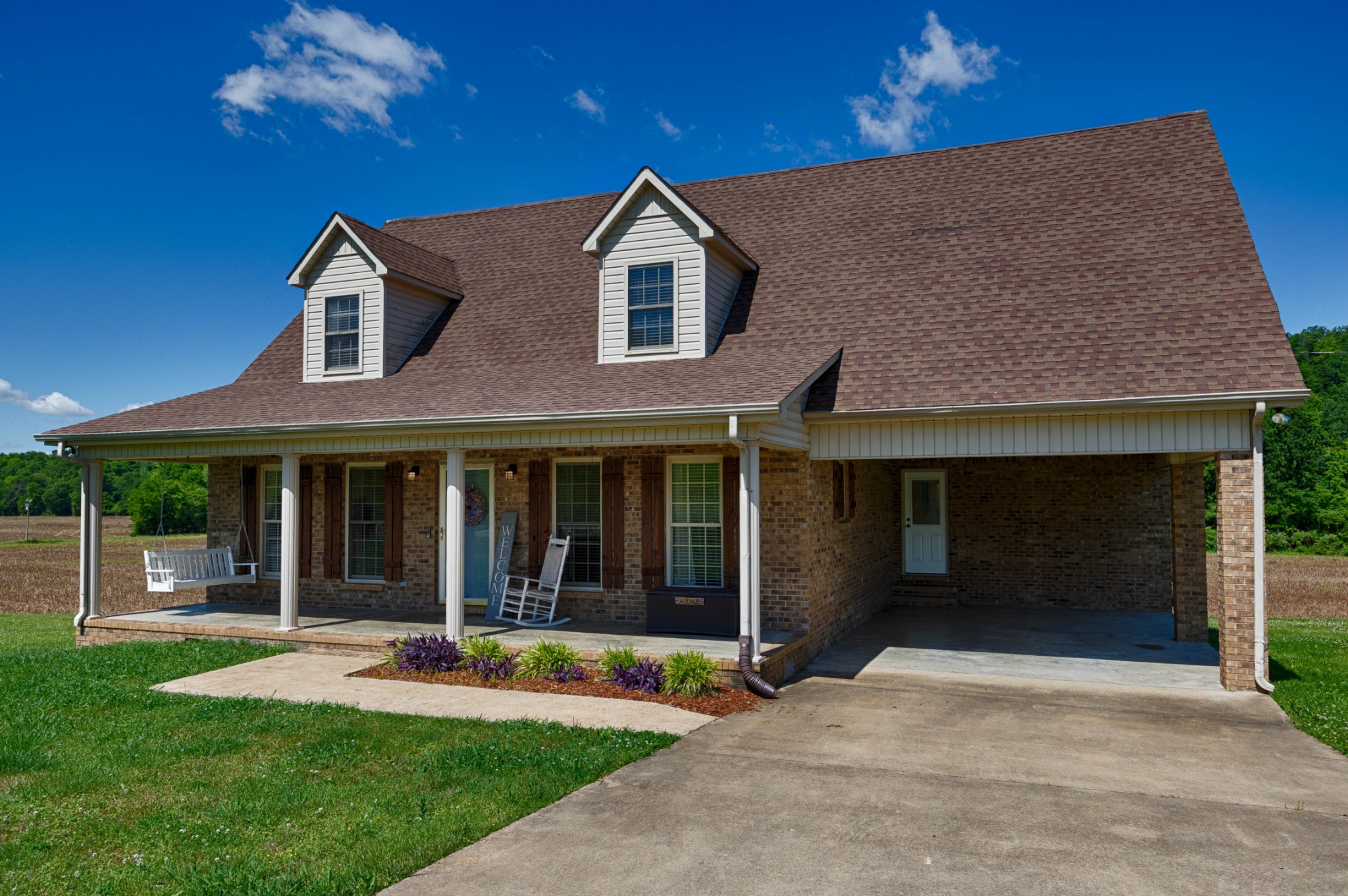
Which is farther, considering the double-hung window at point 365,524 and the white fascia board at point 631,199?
the double-hung window at point 365,524

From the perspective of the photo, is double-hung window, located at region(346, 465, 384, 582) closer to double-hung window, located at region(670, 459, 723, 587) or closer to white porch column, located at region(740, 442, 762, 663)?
double-hung window, located at region(670, 459, 723, 587)

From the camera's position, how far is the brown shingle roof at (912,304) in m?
9.84

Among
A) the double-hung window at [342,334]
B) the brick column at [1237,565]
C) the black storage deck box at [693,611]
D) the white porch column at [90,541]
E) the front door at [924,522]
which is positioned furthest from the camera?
the front door at [924,522]

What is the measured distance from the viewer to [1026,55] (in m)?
14.3

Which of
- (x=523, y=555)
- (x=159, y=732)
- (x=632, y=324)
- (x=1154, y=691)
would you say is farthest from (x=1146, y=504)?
(x=159, y=732)

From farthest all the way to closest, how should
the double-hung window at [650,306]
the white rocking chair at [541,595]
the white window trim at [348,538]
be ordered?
the white window trim at [348,538], the double-hung window at [650,306], the white rocking chair at [541,595]

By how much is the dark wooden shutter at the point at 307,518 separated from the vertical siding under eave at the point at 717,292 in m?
6.84

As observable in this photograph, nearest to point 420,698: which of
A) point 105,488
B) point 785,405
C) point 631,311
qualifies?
point 785,405

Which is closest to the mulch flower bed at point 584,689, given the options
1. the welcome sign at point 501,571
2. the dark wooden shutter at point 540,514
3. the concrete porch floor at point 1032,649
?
the concrete porch floor at point 1032,649

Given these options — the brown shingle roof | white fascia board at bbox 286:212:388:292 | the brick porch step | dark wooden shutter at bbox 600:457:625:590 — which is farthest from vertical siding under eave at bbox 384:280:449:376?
the brick porch step

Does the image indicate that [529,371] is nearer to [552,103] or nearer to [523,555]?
[523,555]

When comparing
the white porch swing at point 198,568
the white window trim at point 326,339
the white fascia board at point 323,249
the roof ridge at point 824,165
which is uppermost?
the roof ridge at point 824,165

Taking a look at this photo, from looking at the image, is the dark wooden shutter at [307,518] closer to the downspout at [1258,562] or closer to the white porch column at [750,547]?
the white porch column at [750,547]

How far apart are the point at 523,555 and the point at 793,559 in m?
4.09
